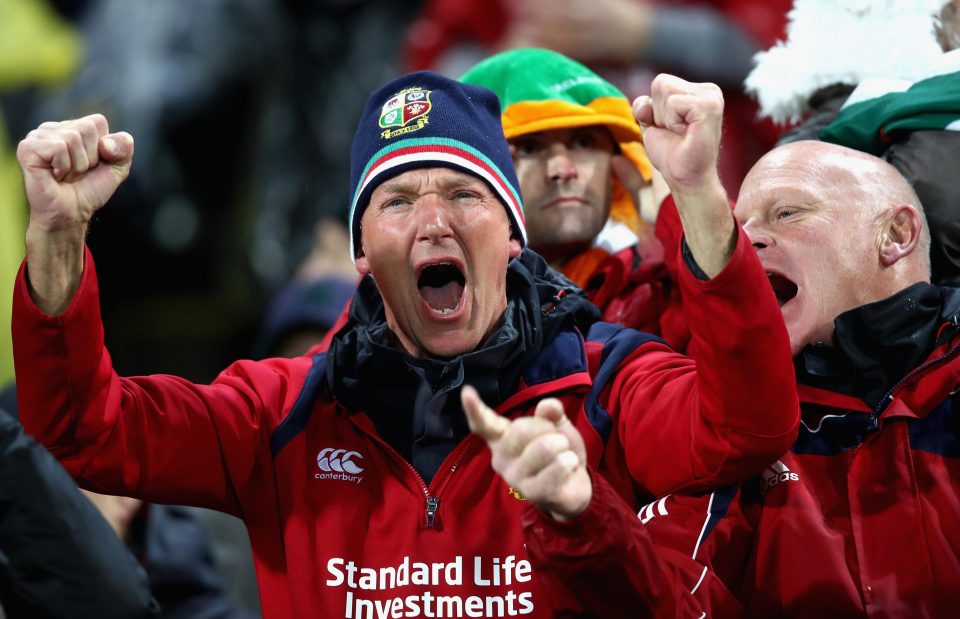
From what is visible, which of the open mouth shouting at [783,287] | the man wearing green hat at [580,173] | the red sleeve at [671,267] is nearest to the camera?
the open mouth shouting at [783,287]

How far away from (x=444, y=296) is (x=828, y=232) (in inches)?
30.3

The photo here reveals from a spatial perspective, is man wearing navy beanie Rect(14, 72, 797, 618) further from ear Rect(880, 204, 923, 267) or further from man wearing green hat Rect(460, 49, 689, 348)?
ear Rect(880, 204, 923, 267)

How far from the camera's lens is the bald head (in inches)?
117

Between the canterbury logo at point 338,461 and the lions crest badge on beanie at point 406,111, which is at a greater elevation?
the lions crest badge on beanie at point 406,111

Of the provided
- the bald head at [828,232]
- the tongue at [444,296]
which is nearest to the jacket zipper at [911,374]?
the bald head at [828,232]

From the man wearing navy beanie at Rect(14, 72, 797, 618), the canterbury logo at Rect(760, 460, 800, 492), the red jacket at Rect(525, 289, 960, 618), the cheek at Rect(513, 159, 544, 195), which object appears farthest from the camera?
the cheek at Rect(513, 159, 544, 195)

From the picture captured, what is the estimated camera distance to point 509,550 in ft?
8.68

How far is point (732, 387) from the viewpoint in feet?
7.68

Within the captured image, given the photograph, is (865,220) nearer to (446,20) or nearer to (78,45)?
(446,20)

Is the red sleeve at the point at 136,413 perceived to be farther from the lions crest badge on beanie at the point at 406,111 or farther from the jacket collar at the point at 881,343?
the jacket collar at the point at 881,343

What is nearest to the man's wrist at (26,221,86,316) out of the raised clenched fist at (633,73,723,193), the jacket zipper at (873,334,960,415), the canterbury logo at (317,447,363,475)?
the canterbury logo at (317,447,363,475)

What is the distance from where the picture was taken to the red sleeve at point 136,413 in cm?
248

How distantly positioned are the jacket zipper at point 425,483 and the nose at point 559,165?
963 millimetres

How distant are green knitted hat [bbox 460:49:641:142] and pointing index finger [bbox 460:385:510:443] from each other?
147cm
